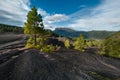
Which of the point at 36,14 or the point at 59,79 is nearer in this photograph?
the point at 59,79

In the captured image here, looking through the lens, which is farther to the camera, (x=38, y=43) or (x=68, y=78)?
(x=38, y=43)

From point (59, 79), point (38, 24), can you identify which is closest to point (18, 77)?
point (59, 79)

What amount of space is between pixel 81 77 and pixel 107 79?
5.53 meters

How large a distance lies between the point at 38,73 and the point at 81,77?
7.89 meters

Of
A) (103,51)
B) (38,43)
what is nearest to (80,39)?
(103,51)

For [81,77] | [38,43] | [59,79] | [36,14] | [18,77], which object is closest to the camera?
[18,77]

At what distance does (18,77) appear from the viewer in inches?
1022

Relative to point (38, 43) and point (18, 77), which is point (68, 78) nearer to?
point (18, 77)

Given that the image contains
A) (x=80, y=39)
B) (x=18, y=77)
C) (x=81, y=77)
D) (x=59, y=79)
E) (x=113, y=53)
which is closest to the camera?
(x=18, y=77)

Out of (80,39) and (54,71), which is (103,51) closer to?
(80,39)

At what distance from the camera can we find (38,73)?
96.7 feet

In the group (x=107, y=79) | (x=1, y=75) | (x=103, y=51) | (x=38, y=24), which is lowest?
(x=103, y=51)

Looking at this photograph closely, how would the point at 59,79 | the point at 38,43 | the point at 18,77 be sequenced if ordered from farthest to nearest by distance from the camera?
the point at 38,43 < the point at 59,79 < the point at 18,77

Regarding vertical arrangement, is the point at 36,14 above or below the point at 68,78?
A: above
